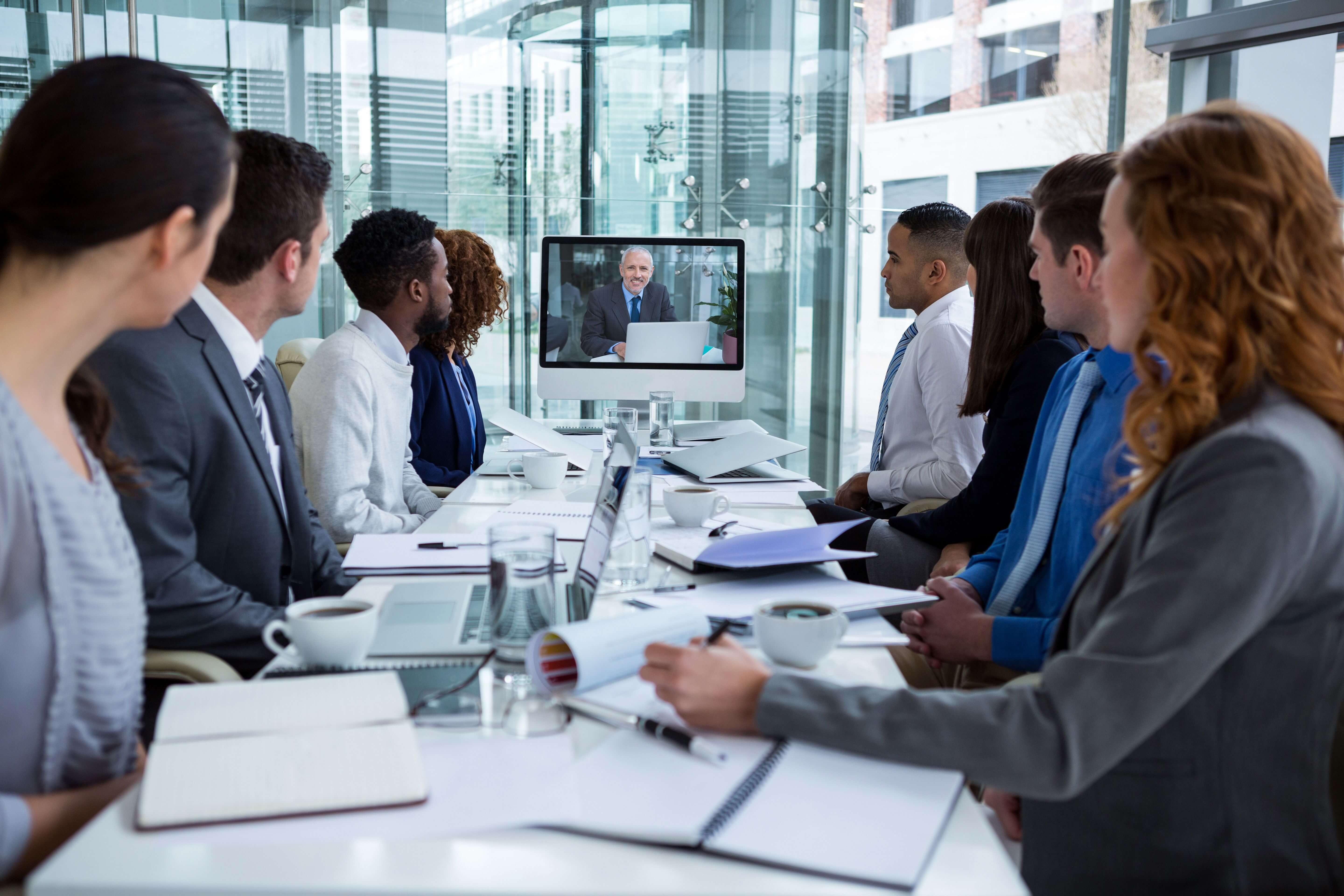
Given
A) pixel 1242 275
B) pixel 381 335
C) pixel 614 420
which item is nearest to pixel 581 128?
pixel 614 420

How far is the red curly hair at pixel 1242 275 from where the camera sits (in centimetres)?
101

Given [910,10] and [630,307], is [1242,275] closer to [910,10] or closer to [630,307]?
[630,307]

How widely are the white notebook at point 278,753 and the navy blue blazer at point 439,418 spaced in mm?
2286

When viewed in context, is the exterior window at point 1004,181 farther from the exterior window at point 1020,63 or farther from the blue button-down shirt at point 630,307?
the blue button-down shirt at point 630,307

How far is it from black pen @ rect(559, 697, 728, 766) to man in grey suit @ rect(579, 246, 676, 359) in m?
2.41

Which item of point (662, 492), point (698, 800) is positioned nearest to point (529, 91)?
point (662, 492)

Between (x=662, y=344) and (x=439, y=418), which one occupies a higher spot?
(x=662, y=344)

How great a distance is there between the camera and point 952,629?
1.64 meters

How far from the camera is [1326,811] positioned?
1.02 m

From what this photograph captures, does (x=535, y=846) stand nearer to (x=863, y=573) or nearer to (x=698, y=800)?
(x=698, y=800)

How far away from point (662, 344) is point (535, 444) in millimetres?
776

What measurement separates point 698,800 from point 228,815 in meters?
0.37

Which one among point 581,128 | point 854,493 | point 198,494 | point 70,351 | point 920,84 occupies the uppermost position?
point 920,84

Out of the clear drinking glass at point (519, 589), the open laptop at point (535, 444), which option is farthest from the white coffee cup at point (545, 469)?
the clear drinking glass at point (519, 589)
